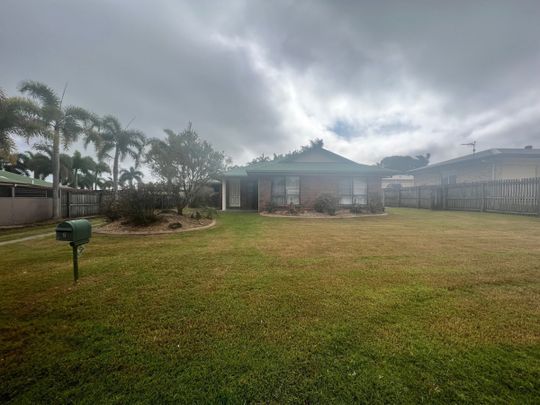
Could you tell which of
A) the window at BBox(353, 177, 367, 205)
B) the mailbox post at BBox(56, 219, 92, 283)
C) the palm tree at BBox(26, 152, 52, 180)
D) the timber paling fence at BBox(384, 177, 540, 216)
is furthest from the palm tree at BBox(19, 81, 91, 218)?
the timber paling fence at BBox(384, 177, 540, 216)

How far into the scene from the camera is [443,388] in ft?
5.19

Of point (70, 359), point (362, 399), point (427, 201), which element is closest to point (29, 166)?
point (70, 359)

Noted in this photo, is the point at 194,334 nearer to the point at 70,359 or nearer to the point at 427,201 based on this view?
the point at 70,359

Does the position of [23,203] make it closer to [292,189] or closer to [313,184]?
[292,189]

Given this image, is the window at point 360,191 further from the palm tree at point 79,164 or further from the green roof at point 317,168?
the palm tree at point 79,164

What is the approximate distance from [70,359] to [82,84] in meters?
17.0

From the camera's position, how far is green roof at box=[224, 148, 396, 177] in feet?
52.5

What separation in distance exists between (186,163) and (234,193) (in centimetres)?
778

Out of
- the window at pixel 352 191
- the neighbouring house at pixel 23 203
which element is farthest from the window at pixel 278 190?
the neighbouring house at pixel 23 203

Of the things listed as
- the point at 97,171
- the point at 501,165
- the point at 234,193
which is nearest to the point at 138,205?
the point at 234,193

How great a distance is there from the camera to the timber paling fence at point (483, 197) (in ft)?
40.3

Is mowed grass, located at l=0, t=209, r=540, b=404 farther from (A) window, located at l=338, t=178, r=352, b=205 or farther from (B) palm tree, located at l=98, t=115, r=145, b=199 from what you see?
(B) palm tree, located at l=98, t=115, r=145, b=199

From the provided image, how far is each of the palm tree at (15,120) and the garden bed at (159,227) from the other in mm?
6610

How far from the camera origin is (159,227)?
346 inches
